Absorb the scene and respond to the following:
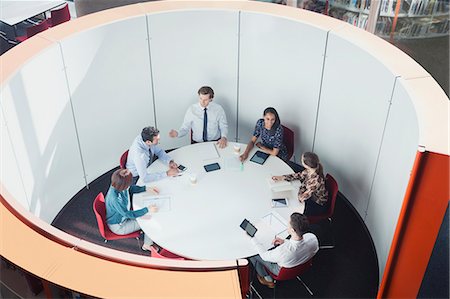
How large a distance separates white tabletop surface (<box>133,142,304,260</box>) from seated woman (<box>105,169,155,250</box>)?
0.09 meters

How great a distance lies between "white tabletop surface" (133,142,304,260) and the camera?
4770 millimetres

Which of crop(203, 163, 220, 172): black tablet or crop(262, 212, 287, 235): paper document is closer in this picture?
crop(262, 212, 287, 235): paper document

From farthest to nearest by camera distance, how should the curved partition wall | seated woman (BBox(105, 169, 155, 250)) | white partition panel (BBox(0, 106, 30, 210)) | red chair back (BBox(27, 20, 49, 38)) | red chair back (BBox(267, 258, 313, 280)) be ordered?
red chair back (BBox(27, 20, 49, 38)) → the curved partition wall → seated woman (BBox(105, 169, 155, 250)) → white partition panel (BBox(0, 106, 30, 210)) → red chair back (BBox(267, 258, 313, 280))

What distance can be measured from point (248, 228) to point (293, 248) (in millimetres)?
519

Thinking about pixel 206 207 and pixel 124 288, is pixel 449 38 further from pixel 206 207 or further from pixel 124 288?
pixel 124 288

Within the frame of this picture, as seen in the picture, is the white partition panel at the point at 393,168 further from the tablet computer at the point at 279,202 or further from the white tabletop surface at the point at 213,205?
the tablet computer at the point at 279,202

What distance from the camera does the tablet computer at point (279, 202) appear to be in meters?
5.19

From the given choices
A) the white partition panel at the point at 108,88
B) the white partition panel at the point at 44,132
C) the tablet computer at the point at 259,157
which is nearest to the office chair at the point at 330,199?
the tablet computer at the point at 259,157

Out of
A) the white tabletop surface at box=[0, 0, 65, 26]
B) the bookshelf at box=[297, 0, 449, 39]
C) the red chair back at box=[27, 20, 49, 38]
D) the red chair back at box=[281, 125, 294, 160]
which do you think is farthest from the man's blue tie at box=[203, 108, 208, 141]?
the white tabletop surface at box=[0, 0, 65, 26]

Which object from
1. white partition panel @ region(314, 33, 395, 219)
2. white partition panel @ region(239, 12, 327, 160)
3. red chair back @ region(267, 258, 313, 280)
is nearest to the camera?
red chair back @ region(267, 258, 313, 280)

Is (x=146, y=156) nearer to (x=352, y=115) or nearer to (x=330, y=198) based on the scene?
(x=330, y=198)

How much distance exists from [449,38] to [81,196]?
7033 millimetres

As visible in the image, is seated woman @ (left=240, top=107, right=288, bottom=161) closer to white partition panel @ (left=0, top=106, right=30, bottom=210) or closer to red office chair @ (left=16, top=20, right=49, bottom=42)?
white partition panel @ (left=0, top=106, right=30, bottom=210)

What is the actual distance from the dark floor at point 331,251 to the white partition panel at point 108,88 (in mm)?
469
